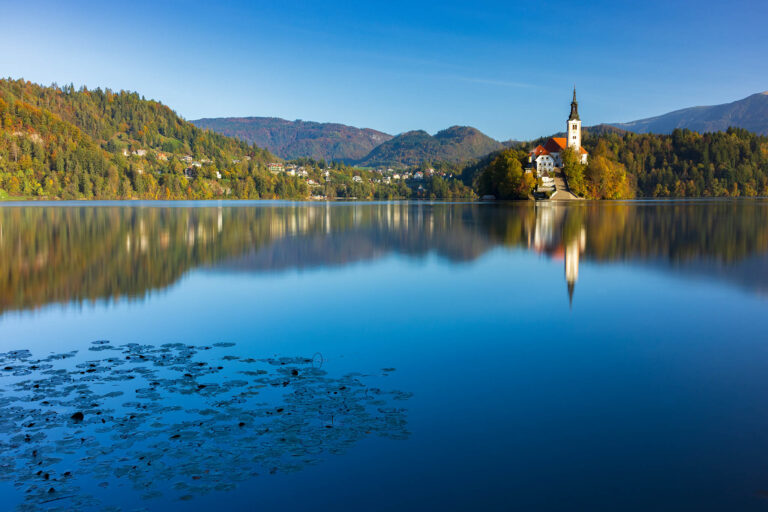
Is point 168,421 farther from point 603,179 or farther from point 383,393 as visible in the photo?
point 603,179

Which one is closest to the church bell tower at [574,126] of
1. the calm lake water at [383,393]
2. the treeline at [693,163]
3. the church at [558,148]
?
the church at [558,148]

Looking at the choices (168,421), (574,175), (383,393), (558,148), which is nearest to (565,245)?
(383,393)

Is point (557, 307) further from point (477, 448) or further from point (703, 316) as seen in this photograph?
point (477, 448)

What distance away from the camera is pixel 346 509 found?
4.54 metres

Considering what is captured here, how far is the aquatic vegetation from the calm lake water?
0.03 metres

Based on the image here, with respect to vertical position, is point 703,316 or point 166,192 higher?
point 166,192

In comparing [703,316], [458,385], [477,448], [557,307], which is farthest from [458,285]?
[477,448]

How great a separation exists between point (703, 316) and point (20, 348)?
1403 centimetres

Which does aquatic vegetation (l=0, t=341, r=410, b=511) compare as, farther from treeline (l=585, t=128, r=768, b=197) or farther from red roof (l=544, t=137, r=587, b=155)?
treeline (l=585, t=128, r=768, b=197)

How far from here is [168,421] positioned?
6.16 m

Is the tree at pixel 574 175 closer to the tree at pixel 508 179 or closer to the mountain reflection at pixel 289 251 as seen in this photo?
the tree at pixel 508 179

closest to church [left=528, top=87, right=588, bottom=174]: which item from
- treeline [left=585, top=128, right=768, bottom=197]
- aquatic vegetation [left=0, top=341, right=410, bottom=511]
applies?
treeline [left=585, top=128, right=768, bottom=197]

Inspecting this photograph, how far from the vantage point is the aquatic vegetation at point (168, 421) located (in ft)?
16.2

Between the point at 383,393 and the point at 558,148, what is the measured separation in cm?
15312
